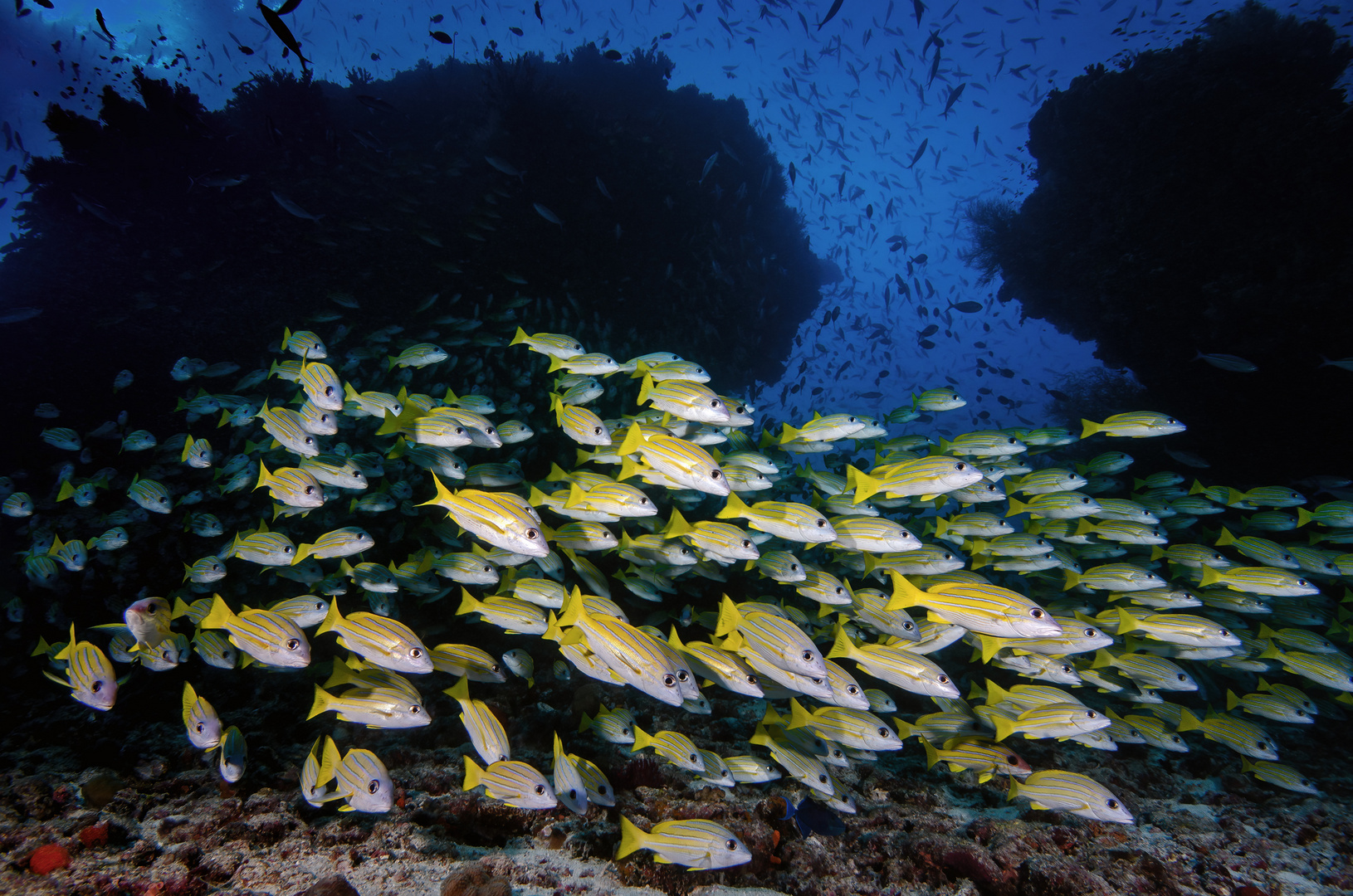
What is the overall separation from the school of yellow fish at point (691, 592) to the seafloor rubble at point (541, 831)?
1.24ft

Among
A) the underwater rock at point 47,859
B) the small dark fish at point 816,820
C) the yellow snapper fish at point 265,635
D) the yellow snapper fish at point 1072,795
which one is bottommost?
the underwater rock at point 47,859

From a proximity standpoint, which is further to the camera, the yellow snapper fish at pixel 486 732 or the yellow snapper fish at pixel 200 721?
the yellow snapper fish at pixel 486 732

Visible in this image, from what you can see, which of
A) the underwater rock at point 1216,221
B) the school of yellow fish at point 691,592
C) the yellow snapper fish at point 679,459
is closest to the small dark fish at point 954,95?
the underwater rock at point 1216,221

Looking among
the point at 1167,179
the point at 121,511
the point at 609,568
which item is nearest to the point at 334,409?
the point at 121,511

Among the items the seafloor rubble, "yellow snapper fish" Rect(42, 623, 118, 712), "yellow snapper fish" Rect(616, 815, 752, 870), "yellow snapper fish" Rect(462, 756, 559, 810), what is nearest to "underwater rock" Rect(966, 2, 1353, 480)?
the seafloor rubble

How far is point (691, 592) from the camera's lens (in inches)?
286

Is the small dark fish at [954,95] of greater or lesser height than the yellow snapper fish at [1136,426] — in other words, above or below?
above

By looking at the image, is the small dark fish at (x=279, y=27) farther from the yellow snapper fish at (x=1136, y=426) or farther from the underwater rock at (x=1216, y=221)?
the underwater rock at (x=1216, y=221)

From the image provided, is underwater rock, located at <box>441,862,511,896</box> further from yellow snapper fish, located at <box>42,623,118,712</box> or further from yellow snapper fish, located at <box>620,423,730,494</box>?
yellow snapper fish, located at <box>620,423,730,494</box>

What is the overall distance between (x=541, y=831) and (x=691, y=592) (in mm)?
3879

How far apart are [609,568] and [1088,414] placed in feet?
54.7

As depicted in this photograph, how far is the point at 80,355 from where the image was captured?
10.8 metres

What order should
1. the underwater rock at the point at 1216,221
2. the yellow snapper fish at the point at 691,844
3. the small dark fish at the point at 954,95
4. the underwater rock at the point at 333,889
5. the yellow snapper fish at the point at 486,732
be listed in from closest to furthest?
the underwater rock at the point at 333,889 → the yellow snapper fish at the point at 691,844 → the yellow snapper fish at the point at 486,732 → the underwater rock at the point at 1216,221 → the small dark fish at the point at 954,95

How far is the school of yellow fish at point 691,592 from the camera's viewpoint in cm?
315
